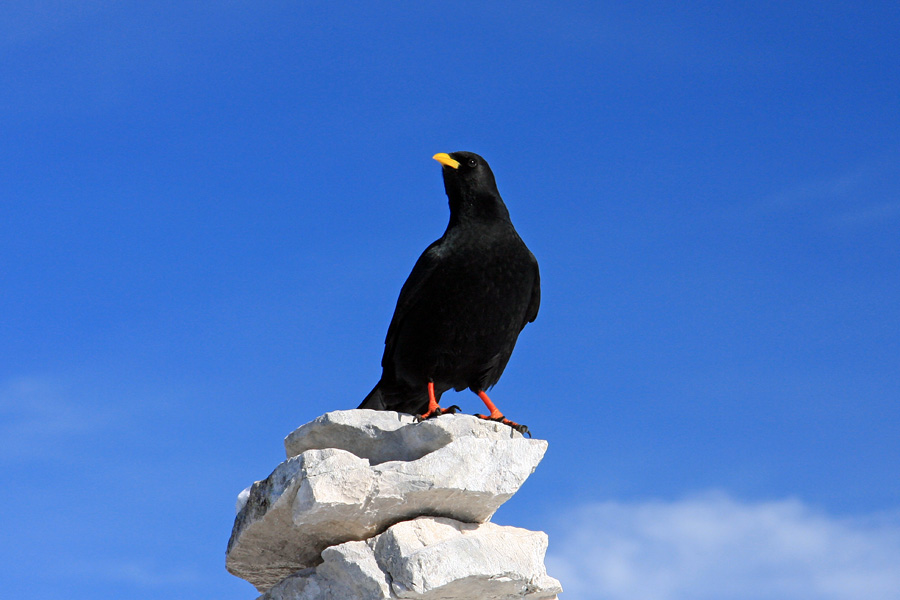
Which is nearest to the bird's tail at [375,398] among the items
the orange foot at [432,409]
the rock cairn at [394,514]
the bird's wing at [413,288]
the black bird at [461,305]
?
the black bird at [461,305]

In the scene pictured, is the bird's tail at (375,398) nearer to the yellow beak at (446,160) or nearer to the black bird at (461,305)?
the black bird at (461,305)

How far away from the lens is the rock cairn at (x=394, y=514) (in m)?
6.47

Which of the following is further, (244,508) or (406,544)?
(244,508)

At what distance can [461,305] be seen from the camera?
7.96m

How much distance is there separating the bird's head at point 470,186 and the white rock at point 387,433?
2.25m

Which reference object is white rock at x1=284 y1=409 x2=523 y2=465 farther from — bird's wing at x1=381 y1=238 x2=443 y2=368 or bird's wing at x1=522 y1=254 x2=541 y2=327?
bird's wing at x1=522 y1=254 x2=541 y2=327

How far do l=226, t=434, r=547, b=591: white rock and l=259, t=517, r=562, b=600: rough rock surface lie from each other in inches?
6.2

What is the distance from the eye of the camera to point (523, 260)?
833 centimetres

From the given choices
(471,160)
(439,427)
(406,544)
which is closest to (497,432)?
(439,427)

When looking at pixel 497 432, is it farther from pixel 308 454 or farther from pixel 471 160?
pixel 471 160

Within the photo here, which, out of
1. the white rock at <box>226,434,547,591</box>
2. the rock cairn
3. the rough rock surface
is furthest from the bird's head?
the rough rock surface

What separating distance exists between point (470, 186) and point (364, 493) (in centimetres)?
337

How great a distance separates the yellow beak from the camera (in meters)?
8.63

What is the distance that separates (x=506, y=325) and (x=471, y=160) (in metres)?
1.72
